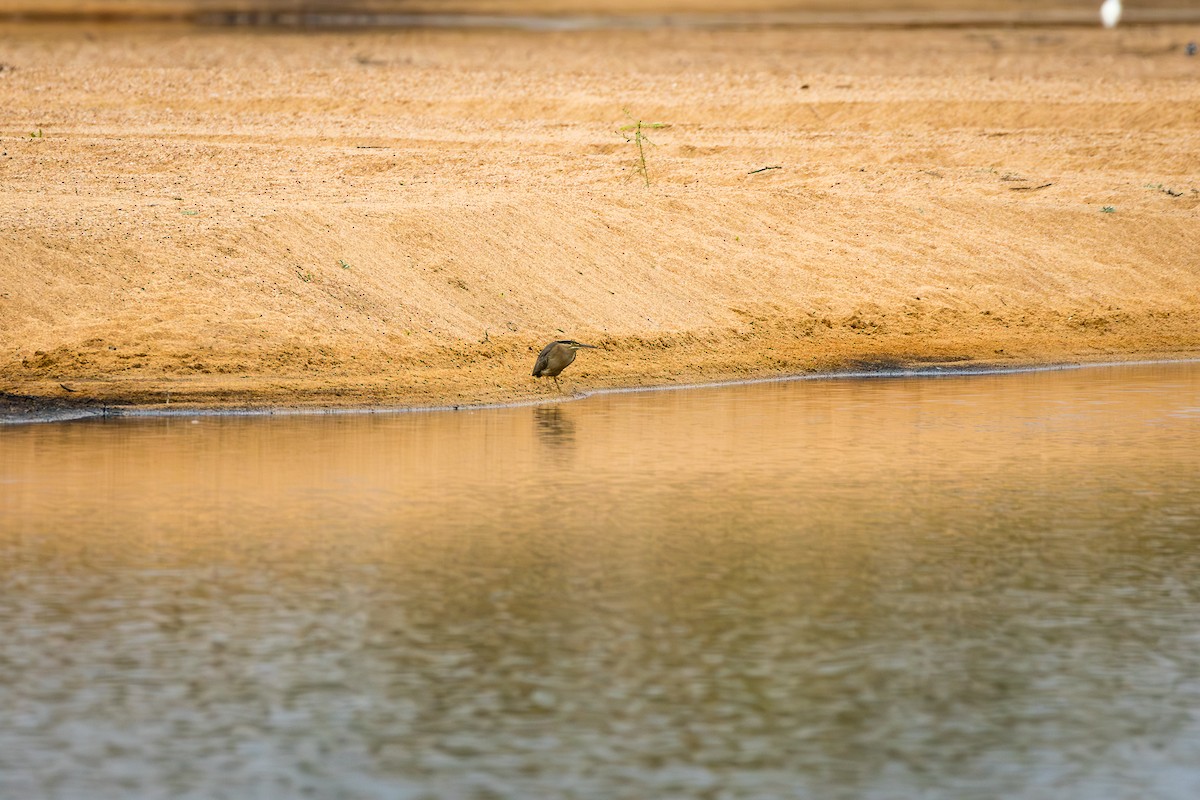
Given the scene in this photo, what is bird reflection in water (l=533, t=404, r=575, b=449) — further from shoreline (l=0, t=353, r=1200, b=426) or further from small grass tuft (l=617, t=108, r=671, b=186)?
small grass tuft (l=617, t=108, r=671, b=186)

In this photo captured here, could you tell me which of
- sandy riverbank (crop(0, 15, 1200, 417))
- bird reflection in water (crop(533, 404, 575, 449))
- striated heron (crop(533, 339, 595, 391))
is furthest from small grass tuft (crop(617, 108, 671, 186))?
bird reflection in water (crop(533, 404, 575, 449))

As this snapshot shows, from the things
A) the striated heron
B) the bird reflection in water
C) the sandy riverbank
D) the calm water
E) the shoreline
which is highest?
the sandy riverbank

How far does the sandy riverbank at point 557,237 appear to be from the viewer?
73.4 feet

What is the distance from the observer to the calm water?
7895 mm

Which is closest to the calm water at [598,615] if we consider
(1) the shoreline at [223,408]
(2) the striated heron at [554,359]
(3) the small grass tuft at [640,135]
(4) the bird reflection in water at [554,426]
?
(4) the bird reflection in water at [554,426]

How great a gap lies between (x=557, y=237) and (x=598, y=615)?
18368mm

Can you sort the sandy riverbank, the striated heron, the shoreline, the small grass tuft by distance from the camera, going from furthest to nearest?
the small grass tuft < the sandy riverbank < the striated heron < the shoreline

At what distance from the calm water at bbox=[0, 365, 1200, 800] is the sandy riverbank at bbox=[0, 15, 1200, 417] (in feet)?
14.4

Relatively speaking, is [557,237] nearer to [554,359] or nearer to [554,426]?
[554,359]

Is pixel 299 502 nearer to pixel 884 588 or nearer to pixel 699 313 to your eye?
pixel 884 588

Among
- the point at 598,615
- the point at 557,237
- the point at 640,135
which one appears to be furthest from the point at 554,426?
the point at 640,135

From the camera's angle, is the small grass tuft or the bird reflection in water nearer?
the bird reflection in water

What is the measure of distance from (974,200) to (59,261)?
18.0 metres

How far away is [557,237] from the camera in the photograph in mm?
28500
